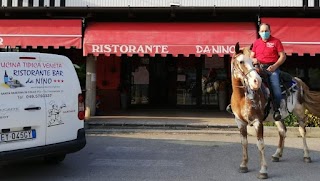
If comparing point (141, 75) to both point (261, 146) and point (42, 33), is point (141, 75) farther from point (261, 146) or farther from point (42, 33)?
point (261, 146)

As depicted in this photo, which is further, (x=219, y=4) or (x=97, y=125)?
(x=219, y=4)

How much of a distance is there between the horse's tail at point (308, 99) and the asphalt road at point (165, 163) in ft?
3.22

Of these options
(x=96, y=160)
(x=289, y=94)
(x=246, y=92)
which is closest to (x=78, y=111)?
(x=96, y=160)

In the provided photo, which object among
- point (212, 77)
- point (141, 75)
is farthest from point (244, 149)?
point (141, 75)

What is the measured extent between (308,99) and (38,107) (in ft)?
16.8

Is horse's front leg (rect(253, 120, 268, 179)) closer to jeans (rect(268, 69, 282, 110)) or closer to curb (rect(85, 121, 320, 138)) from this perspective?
jeans (rect(268, 69, 282, 110))

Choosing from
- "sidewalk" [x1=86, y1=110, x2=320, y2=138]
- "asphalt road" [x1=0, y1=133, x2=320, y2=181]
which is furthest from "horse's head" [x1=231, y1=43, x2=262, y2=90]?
"sidewalk" [x1=86, y1=110, x2=320, y2=138]

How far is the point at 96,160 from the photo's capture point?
7883mm

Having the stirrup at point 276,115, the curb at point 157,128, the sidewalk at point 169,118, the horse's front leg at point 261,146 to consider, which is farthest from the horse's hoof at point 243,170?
the sidewalk at point 169,118

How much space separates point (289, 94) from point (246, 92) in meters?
1.43

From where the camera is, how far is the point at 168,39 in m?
12.6

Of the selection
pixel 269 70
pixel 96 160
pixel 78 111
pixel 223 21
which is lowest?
pixel 96 160

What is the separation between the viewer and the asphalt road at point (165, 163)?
21.9 ft

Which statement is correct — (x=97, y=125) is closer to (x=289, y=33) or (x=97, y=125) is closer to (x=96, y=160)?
(x=96, y=160)
